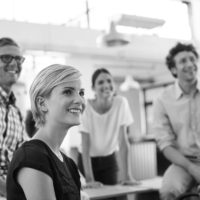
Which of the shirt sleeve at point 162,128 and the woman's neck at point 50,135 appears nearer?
the woman's neck at point 50,135

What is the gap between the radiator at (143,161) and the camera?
342 centimetres

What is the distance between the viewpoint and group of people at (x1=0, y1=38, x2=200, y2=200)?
→ 1.30m

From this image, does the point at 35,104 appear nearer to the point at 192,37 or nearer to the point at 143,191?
the point at 143,191

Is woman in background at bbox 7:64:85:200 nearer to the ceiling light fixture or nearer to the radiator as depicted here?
the radiator

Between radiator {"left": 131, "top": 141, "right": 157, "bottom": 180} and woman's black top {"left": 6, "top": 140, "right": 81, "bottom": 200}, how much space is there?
2.02 m

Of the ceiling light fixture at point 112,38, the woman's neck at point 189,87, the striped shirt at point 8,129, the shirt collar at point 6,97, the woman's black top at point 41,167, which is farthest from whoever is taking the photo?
the ceiling light fixture at point 112,38

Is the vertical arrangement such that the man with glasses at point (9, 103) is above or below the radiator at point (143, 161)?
above

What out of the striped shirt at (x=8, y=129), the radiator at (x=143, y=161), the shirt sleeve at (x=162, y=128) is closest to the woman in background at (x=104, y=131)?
the radiator at (x=143, y=161)

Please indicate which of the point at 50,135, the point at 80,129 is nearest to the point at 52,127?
the point at 50,135

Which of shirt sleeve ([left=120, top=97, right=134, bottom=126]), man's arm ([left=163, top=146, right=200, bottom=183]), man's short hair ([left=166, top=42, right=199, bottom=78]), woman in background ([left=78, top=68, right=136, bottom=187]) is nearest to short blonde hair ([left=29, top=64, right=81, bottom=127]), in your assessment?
man's arm ([left=163, top=146, right=200, bottom=183])

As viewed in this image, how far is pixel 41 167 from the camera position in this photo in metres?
1.27

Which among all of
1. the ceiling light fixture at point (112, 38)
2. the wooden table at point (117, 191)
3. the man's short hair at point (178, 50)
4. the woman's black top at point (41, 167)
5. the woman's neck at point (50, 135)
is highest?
the ceiling light fixture at point (112, 38)

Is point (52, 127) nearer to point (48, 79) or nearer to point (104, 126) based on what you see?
point (48, 79)

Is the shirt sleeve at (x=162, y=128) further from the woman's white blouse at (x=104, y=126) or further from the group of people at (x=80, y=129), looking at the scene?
the woman's white blouse at (x=104, y=126)
